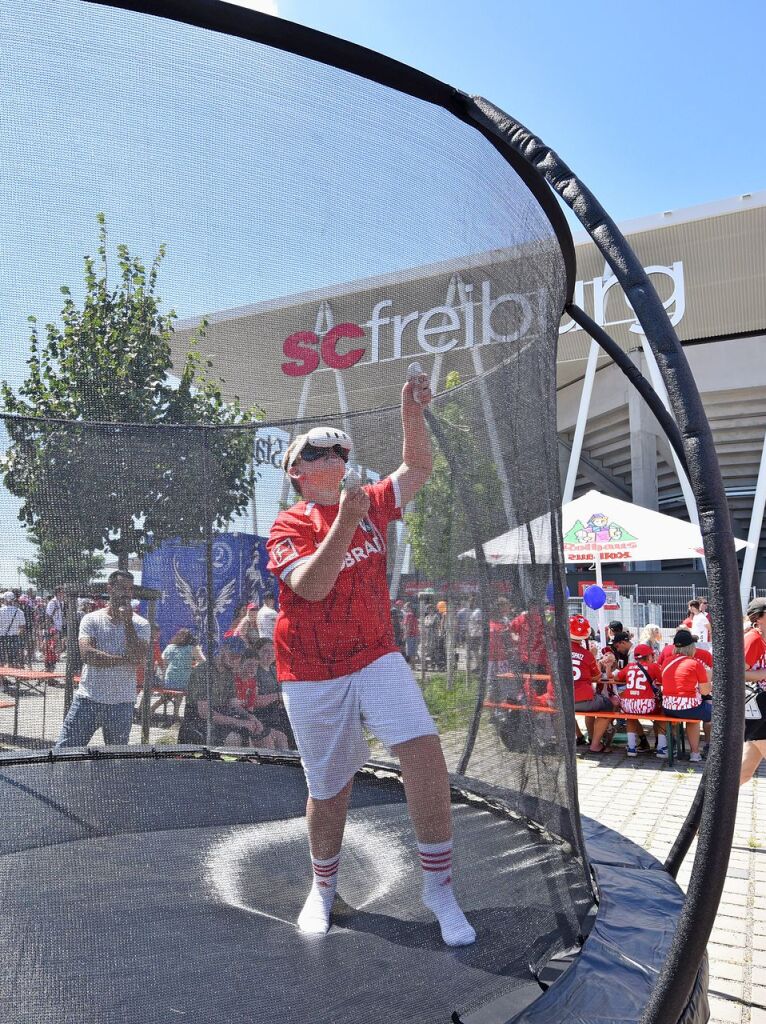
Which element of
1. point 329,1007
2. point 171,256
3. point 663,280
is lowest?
point 329,1007

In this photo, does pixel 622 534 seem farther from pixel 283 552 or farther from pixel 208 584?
pixel 283 552

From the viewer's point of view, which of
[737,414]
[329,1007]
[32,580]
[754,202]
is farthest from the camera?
[737,414]

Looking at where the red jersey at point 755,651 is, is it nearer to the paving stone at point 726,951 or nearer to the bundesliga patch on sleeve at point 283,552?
the paving stone at point 726,951

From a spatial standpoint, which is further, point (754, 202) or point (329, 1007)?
point (754, 202)

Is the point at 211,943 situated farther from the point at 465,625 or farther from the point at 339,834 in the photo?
the point at 465,625

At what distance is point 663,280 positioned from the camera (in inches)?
595

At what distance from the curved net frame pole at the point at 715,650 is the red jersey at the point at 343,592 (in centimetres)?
58

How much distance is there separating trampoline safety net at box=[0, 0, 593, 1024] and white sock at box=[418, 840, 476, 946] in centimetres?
3

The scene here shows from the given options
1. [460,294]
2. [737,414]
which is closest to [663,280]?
[737,414]

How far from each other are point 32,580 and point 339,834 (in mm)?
808

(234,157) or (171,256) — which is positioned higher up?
(234,157)

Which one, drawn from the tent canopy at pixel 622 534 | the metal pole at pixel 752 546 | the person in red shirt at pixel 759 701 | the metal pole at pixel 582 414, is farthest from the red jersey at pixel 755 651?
the metal pole at pixel 582 414

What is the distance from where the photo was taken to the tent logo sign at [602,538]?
7.49 metres

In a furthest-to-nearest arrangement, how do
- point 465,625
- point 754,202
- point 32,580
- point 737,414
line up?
1. point 737,414
2. point 754,202
3. point 465,625
4. point 32,580
